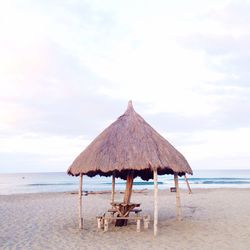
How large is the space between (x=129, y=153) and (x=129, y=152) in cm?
4

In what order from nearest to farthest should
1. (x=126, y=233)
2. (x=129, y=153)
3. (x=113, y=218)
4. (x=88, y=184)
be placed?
(x=129, y=153) < (x=126, y=233) < (x=113, y=218) < (x=88, y=184)

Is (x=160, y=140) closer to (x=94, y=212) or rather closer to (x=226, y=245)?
(x=226, y=245)

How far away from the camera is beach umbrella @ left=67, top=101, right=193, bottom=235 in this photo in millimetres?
9969

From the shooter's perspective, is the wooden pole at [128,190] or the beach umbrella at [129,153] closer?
the beach umbrella at [129,153]

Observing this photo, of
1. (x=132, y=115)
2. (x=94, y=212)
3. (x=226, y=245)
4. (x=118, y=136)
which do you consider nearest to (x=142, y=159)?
(x=118, y=136)

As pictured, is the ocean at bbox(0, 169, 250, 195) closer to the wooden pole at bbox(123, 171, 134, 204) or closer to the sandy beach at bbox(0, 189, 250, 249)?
the sandy beach at bbox(0, 189, 250, 249)

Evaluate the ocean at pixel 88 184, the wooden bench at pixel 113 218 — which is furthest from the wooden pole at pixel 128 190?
the ocean at pixel 88 184

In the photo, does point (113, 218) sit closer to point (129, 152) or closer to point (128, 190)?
point (128, 190)

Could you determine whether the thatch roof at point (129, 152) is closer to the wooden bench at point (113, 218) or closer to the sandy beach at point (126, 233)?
the wooden bench at point (113, 218)

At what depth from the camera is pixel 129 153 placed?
1021 cm

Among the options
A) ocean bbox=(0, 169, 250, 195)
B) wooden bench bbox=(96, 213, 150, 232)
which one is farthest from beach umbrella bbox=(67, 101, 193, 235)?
ocean bbox=(0, 169, 250, 195)

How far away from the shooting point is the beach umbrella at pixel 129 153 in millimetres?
9969

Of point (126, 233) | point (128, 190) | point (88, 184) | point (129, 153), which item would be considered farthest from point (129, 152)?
point (88, 184)

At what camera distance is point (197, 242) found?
9461 millimetres
